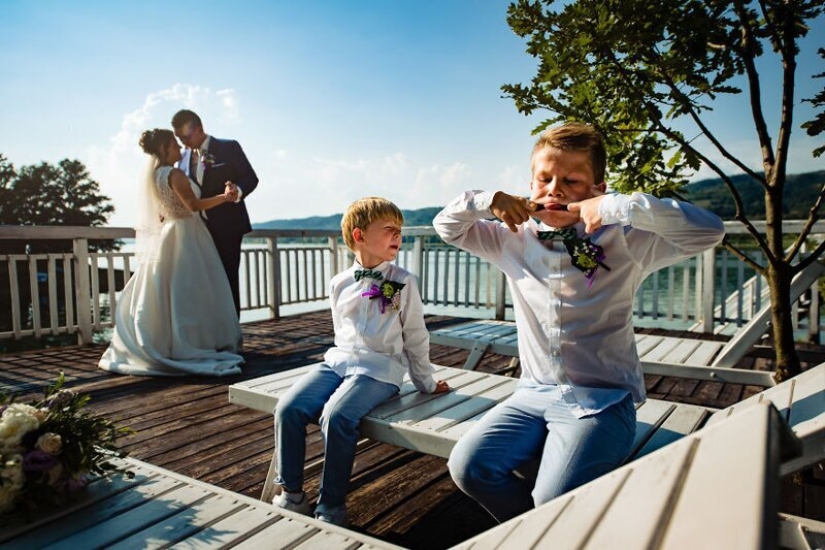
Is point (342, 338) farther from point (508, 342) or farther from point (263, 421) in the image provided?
point (508, 342)

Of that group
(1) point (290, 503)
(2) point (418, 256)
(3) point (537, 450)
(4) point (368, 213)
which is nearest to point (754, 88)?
(4) point (368, 213)

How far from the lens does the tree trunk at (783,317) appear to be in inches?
82.0

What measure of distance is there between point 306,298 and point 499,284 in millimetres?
2953

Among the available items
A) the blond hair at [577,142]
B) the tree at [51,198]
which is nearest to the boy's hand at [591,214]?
the blond hair at [577,142]

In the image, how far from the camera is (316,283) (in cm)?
804

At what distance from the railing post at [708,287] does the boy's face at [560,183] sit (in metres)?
Result: 4.76

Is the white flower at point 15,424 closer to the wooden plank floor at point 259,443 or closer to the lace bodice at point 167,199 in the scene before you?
the wooden plank floor at point 259,443

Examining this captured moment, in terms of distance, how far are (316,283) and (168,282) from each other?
3.61 m

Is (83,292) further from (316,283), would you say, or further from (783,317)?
(783,317)

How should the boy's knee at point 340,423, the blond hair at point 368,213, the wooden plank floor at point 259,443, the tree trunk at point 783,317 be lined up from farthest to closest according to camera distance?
the blond hair at point 368,213 < the tree trunk at point 783,317 < the wooden plank floor at point 259,443 < the boy's knee at point 340,423

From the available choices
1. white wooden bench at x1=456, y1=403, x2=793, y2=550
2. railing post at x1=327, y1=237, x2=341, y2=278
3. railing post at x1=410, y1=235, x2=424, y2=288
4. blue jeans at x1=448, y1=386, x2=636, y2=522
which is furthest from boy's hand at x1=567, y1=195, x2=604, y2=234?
railing post at x1=327, y1=237, x2=341, y2=278

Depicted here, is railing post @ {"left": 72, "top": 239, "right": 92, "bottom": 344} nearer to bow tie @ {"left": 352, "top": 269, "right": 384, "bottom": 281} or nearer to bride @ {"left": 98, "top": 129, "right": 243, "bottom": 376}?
bride @ {"left": 98, "top": 129, "right": 243, "bottom": 376}

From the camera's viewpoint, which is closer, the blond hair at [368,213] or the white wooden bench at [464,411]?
the white wooden bench at [464,411]

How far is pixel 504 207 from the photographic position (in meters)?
1.60
